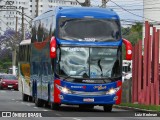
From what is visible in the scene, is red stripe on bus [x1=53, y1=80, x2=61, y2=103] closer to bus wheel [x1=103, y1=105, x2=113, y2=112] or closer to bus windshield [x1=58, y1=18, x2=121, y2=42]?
bus windshield [x1=58, y1=18, x2=121, y2=42]

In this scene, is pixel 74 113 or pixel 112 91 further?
pixel 112 91

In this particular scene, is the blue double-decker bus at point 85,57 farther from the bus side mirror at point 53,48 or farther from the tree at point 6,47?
the tree at point 6,47

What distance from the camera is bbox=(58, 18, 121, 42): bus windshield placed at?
92.4 ft

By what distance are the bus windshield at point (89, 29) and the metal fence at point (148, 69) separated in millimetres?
4696

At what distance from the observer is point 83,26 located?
93.3ft

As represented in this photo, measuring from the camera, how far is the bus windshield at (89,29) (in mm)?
28172

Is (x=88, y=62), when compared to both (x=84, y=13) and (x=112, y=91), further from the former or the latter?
(x=84, y=13)

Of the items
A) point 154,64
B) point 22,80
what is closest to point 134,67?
point 154,64

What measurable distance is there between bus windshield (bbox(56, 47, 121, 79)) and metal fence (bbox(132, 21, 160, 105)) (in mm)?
5063

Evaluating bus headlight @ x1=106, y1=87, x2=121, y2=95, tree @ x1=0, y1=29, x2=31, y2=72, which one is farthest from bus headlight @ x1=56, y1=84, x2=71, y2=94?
tree @ x1=0, y1=29, x2=31, y2=72

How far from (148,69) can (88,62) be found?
622cm

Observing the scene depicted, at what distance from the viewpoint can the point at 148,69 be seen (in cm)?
3362

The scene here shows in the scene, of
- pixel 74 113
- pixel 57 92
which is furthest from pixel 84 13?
pixel 74 113

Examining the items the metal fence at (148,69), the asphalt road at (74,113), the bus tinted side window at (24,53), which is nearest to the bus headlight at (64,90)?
the asphalt road at (74,113)
